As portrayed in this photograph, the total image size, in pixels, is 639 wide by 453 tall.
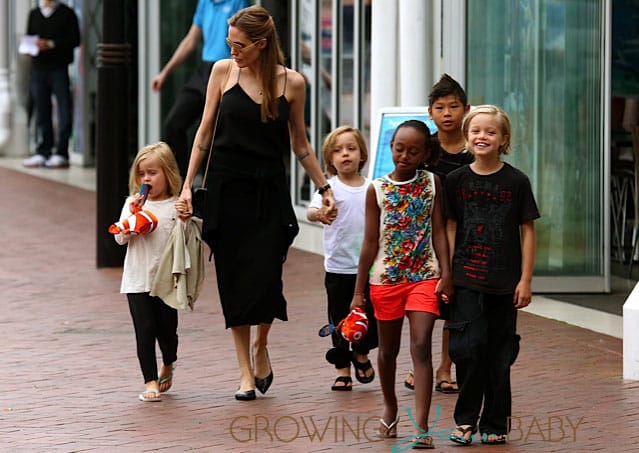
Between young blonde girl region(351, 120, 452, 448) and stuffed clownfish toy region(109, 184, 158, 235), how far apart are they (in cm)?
136

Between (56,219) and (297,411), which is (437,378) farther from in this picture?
(56,219)

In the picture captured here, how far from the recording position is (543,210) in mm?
11242

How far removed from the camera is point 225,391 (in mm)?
7586

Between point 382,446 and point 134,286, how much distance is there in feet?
5.59

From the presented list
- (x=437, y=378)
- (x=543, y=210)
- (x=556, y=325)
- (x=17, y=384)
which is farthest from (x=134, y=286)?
(x=543, y=210)

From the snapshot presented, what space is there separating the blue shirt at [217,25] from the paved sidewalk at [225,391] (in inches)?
93.7

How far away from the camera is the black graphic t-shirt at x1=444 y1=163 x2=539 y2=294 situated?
6301mm

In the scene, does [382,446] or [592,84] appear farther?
[592,84]

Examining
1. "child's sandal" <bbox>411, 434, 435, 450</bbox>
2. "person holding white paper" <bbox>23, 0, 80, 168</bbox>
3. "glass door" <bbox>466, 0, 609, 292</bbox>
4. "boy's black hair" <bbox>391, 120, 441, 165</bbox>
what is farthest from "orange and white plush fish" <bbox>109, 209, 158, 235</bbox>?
"person holding white paper" <bbox>23, 0, 80, 168</bbox>

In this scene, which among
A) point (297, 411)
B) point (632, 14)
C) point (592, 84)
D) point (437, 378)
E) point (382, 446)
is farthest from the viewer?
point (632, 14)

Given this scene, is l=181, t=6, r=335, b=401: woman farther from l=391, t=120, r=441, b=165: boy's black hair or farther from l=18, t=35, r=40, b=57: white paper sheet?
l=18, t=35, r=40, b=57: white paper sheet

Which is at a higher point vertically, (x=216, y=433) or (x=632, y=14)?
(x=632, y=14)

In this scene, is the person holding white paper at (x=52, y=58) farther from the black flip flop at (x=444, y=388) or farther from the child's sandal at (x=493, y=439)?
the child's sandal at (x=493, y=439)

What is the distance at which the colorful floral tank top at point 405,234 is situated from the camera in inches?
252
